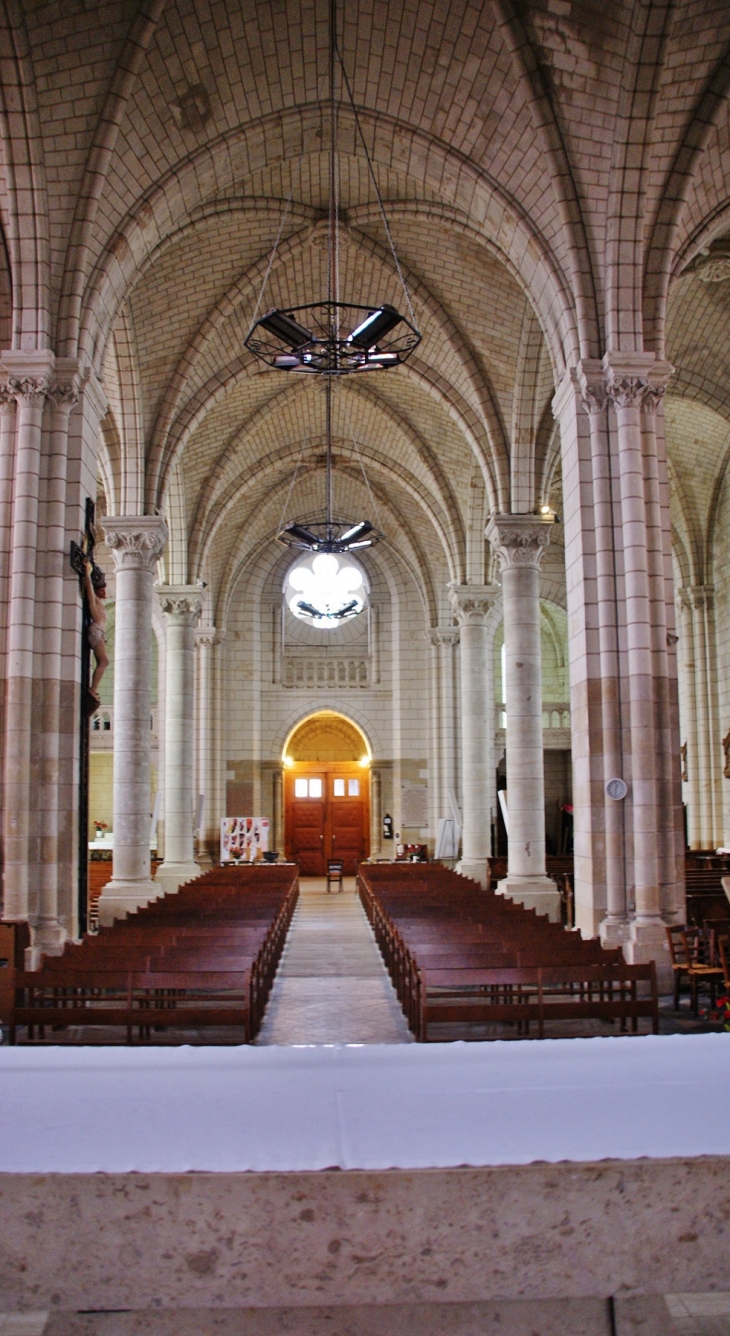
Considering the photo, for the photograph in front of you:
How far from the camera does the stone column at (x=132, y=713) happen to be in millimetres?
16109

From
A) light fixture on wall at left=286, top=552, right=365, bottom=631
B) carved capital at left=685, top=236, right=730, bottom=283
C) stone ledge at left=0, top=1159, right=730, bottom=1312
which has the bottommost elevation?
stone ledge at left=0, top=1159, right=730, bottom=1312

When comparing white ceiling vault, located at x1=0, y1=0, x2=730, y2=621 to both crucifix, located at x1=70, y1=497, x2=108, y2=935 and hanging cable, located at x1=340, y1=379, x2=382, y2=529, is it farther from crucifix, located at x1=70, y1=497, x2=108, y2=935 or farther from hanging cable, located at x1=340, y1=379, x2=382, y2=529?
hanging cable, located at x1=340, y1=379, x2=382, y2=529

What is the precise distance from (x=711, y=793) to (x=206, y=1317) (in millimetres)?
22574

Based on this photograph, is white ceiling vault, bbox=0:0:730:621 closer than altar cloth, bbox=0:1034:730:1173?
No

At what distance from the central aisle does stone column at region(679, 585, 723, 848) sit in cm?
925

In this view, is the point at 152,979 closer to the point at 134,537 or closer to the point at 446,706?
the point at 134,537

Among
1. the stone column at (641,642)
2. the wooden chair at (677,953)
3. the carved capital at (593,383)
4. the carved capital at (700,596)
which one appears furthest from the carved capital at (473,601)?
the wooden chair at (677,953)

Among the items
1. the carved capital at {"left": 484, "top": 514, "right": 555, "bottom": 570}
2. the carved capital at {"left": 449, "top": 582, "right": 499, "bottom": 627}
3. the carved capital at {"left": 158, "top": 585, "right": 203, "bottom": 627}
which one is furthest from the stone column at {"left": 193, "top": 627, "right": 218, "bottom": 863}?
the carved capital at {"left": 484, "top": 514, "right": 555, "bottom": 570}

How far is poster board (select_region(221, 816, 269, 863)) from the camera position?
24.2 metres

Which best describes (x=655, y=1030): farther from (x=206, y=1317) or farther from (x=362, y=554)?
(x=362, y=554)

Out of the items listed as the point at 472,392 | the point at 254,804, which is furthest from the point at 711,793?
the point at 254,804

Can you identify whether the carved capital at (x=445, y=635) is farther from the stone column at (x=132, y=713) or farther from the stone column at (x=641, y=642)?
the stone column at (x=641, y=642)

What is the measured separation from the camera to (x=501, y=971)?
8320 mm

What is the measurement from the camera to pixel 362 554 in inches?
1252
